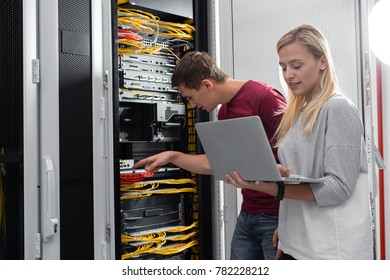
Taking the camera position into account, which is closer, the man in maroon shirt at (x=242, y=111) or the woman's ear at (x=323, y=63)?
the woman's ear at (x=323, y=63)

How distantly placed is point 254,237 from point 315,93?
782 millimetres

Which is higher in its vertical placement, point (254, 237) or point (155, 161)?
point (155, 161)

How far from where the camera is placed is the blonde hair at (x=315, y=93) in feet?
4.08

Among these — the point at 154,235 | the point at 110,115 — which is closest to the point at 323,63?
the point at 110,115

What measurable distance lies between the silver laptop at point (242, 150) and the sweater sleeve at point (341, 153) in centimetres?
4

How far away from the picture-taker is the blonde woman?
1188 mm

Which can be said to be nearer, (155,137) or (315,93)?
(315,93)

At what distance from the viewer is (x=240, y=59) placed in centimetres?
230

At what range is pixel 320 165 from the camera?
1235mm

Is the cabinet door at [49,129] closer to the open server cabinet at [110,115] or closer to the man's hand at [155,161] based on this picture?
the open server cabinet at [110,115]

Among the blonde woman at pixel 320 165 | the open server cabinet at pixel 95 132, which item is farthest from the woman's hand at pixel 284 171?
the open server cabinet at pixel 95 132

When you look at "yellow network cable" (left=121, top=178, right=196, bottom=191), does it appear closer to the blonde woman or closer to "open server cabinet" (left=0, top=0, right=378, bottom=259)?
"open server cabinet" (left=0, top=0, right=378, bottom=259)

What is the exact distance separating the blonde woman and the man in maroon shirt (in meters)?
0.32

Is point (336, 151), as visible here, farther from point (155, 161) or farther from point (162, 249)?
point (162, 249)
